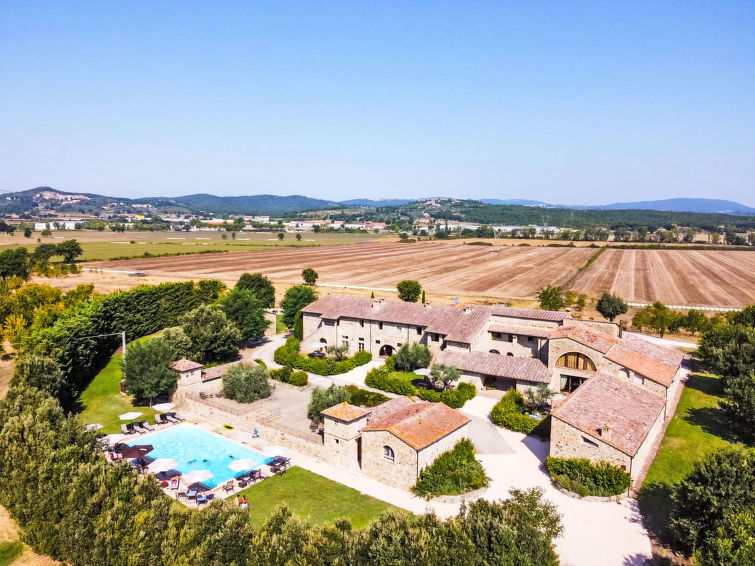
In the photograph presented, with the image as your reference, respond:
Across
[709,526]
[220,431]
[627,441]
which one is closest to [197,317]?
[220,431]

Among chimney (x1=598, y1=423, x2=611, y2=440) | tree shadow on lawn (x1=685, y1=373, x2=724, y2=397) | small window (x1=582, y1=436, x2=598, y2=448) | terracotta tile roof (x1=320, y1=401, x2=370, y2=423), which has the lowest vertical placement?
tree shadow on lawn (x1=685, y1=373, x2=724, y2=397)

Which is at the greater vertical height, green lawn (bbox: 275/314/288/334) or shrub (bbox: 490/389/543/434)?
shrub (bbox: 490/389/543/434)

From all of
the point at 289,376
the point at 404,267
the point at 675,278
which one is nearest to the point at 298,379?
the point at 289,376

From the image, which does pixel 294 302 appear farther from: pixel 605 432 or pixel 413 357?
pixel 605 432

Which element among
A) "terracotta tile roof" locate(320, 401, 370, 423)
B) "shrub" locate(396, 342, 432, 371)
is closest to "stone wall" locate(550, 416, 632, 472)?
"terracotta tile roof" locate(320, 401, 370, 423)

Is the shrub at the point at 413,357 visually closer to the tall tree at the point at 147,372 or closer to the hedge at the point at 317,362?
the hedge at the point at 317,362

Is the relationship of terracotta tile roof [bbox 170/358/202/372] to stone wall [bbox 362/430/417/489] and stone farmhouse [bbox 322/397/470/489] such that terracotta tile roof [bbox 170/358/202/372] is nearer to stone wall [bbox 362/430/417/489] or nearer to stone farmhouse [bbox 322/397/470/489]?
stone farmhouse [bbox 322/397/470/489]
